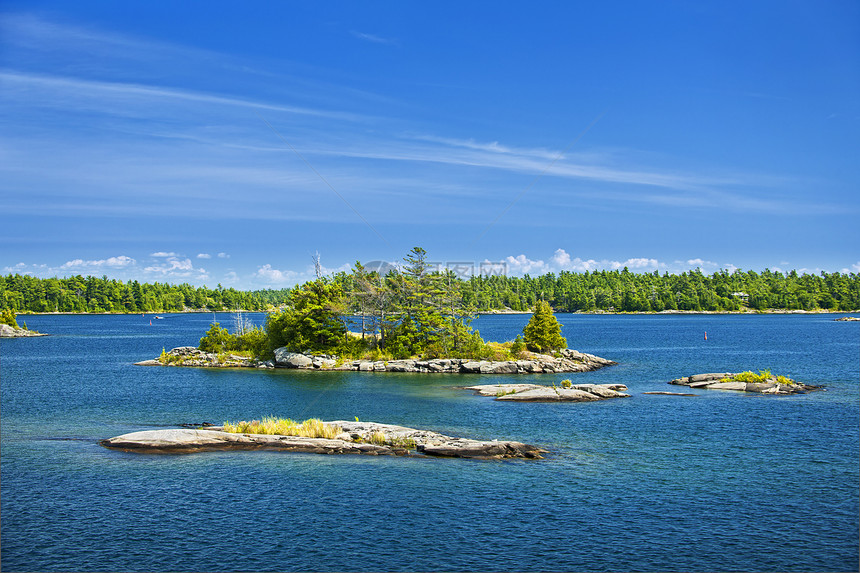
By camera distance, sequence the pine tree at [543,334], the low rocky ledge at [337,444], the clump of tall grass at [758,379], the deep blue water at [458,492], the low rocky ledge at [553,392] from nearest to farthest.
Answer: the deep blue water at [458,492], the low rocky ledge at [337,444], the low rocky ledge at [553,392], the clump of tall grass at [758,379], the pine tree at [543,334]

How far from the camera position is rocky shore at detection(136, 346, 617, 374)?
78.6 meters

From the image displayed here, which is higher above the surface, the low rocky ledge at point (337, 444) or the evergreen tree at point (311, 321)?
the evergreen tree at point (311, 321)

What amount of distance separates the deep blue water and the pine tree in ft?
92.5

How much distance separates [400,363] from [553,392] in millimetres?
27460

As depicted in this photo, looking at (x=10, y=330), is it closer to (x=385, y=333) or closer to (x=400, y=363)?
(x=385, y=333)

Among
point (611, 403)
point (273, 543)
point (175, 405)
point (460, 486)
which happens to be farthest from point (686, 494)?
point (175, 405)

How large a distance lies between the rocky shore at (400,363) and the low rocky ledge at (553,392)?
14.4m

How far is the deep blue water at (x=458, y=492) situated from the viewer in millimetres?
23859

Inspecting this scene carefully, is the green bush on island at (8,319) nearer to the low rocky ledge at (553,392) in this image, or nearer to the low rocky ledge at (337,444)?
the low rocky ledge at (337,444)

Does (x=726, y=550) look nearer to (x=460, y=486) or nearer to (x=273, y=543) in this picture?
(x=460, y=486)

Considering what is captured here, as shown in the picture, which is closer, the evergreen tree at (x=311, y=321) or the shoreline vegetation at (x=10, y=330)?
the evergreen tree at (x=311, y=321)

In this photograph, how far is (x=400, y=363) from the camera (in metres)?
81.2

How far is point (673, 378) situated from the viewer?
2894 inches

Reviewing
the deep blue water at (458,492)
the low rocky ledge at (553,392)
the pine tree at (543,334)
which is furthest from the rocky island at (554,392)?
the pine tree at (543,334)
